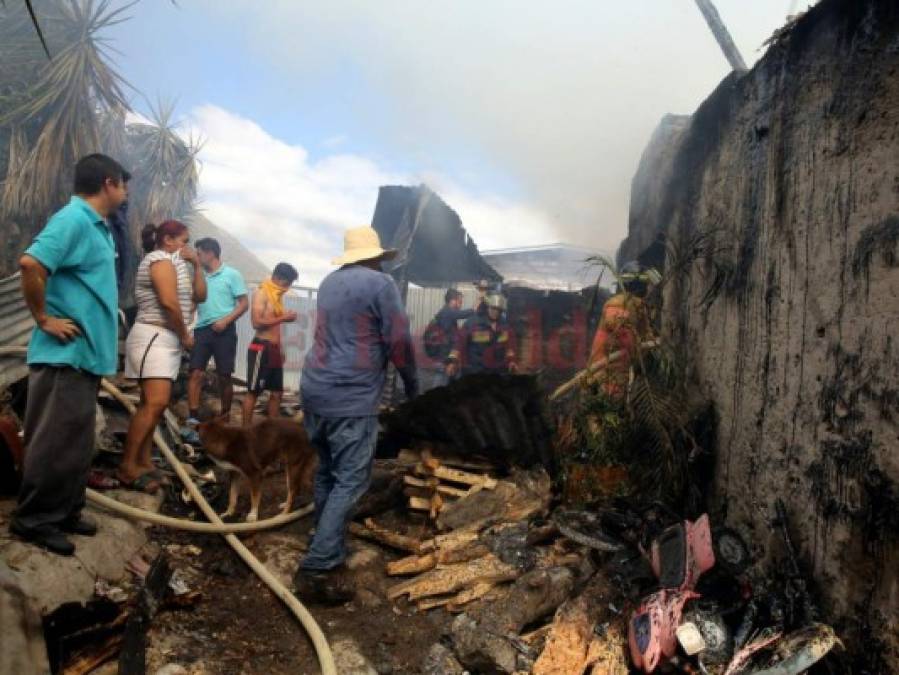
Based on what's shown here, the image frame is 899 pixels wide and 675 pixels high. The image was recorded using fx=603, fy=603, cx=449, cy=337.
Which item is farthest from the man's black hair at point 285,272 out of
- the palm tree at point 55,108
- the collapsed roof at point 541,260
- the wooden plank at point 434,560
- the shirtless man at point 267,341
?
the collapsed roof at point 541,260

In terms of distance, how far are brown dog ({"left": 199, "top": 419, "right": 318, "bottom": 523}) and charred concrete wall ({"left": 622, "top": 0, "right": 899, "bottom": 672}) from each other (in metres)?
2.94

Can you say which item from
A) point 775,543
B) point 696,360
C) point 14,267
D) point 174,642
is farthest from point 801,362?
point 14,267

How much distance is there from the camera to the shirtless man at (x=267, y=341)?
6367mm

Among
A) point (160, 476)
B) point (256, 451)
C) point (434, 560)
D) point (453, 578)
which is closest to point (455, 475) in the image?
point (434, 560)

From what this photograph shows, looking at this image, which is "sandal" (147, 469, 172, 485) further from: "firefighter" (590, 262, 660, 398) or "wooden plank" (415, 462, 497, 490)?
"firefighter" (590, 262, 660, 398)

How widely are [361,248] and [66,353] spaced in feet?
5.83

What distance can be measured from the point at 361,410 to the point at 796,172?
9.10 feet

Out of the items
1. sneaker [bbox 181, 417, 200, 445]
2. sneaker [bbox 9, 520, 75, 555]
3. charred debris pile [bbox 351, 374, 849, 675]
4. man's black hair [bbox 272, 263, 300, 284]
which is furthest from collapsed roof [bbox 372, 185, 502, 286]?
sneaker [bbox 9, 520, 75, 555]

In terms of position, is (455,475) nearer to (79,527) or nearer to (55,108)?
(79,527)

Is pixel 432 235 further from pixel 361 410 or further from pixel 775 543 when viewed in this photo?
pixel 775 543

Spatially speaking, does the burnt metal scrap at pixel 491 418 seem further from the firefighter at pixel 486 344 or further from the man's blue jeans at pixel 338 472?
the firefighter at pixel 486 344

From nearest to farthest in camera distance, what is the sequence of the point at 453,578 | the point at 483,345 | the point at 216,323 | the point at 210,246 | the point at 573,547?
1. the point at 453,578
2. the point at 573,547
3. the point at 216,323
4. the point at 210,246
5. the point at 483,345

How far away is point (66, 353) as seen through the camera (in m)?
2.97

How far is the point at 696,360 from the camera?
4402 millimetres
